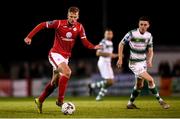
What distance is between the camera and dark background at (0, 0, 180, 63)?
1876 inches

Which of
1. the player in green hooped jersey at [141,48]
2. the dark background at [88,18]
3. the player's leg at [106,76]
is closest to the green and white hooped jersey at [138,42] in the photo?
the player in green hooped jersey at [141,48]

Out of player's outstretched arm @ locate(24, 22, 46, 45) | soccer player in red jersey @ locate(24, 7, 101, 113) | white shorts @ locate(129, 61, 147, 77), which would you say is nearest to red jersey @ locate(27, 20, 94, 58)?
soccer player in red jersey @ locate(24, 7, 101, 113)

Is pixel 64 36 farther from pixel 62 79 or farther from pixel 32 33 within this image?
pixel 62 79

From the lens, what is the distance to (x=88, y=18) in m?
49.7

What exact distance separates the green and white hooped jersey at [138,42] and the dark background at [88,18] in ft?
97.4

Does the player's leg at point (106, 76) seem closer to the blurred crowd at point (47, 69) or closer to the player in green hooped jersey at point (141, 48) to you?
the player in green hooped jersey at point (141, 48)

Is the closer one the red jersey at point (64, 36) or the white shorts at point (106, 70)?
the red jersey at point (64, 36)

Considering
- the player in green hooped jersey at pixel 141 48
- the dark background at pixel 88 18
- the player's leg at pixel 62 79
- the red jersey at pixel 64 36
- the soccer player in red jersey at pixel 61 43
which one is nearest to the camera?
the player's leg at pixel 62 79

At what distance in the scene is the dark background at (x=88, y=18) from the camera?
47656 millimetres

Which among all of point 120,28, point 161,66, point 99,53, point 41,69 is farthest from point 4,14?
point 99,53

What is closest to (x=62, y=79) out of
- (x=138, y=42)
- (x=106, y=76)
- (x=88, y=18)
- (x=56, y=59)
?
(x=56, y=59)

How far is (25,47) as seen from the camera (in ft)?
156

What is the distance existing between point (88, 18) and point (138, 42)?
108 feet

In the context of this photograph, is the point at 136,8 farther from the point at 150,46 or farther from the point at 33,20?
the point at 150,46
